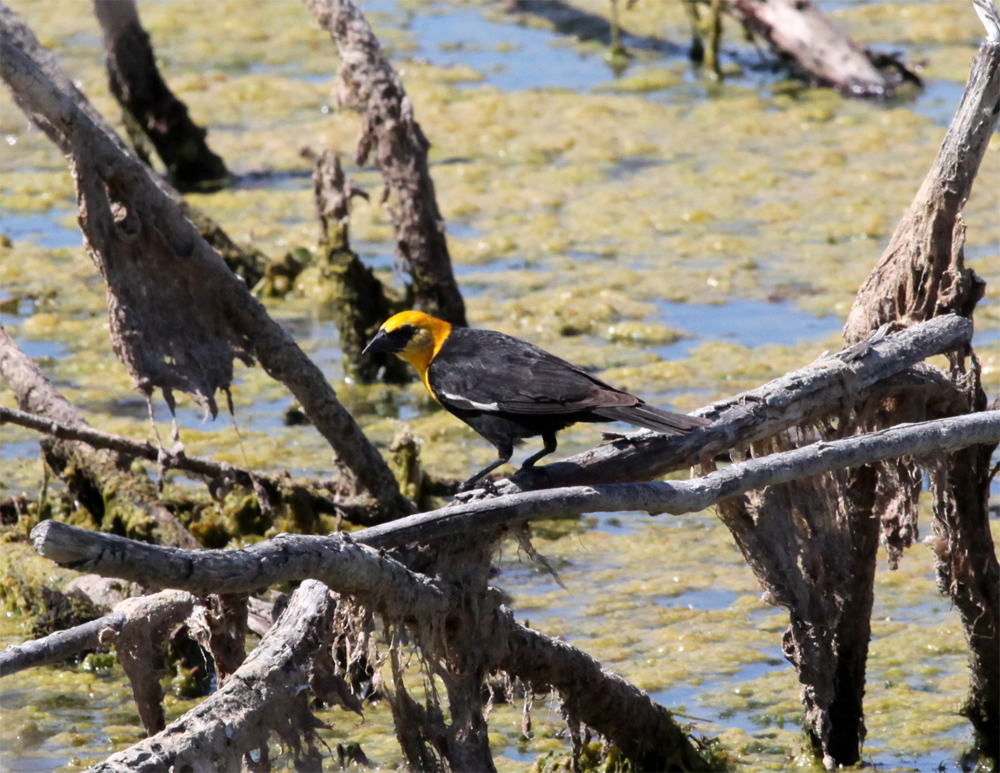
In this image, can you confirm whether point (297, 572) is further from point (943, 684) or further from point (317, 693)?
point (943, 684)

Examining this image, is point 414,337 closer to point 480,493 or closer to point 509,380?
point 509,380

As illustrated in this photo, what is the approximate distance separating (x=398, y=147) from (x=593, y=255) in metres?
2.35

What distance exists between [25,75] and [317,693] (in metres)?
2.25

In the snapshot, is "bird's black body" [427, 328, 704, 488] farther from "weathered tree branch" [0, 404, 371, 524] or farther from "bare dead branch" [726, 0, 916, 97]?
"bare dead branch" [726, 0, 916, 97]

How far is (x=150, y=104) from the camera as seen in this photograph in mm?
9938

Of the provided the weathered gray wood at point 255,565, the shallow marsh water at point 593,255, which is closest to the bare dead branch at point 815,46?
the shallow marsh water at point 593,255

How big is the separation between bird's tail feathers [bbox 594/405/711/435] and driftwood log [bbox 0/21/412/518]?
1624mm

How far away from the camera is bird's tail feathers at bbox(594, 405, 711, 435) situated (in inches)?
141

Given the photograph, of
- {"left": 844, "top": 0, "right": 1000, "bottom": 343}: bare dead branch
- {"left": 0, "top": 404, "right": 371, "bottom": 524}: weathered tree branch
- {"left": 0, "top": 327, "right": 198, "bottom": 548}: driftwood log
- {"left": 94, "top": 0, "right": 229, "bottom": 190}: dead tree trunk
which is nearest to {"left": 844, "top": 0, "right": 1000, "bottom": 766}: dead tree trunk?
{"left": 844, "top": 0, "right": 1000, "bottom": 343}: bare dead branch

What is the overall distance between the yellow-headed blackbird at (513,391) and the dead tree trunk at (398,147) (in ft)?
8.96

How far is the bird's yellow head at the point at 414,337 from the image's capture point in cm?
474

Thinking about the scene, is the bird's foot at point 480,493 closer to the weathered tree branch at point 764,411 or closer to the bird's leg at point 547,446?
the weathered tree branch at point 764,411

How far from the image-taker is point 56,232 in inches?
375

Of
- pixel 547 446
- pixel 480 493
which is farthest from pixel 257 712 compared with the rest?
pixel 547 446
